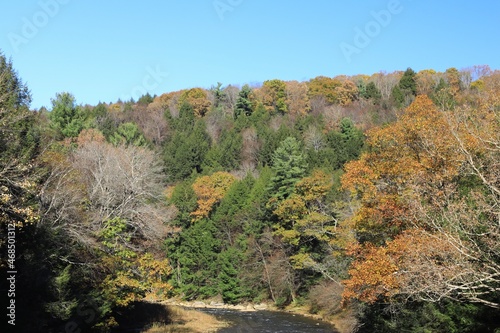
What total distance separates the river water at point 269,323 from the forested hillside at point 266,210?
7.60ft

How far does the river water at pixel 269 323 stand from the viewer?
32906mm

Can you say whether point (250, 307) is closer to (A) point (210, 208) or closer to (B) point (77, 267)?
(A) point (210, 208)

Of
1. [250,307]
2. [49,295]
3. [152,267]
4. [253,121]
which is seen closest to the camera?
[49,295]

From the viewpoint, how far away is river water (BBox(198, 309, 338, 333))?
32.9 meters

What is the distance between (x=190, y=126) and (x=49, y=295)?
72570mm

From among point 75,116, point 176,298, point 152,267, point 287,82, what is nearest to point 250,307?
A: point 176,298

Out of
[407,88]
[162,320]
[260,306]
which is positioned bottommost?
[260,306]

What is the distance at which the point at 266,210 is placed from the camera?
170ft

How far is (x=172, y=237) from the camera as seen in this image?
185ft

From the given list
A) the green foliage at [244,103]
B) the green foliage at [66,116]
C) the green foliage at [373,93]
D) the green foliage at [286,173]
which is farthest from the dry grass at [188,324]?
the green foliage at [373,93]

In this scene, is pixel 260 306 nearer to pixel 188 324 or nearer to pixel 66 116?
pixel 188 324

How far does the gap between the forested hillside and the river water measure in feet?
7.60

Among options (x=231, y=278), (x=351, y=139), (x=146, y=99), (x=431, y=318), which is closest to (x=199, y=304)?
(x=231, y=278)

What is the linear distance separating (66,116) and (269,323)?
3556 centimetres
